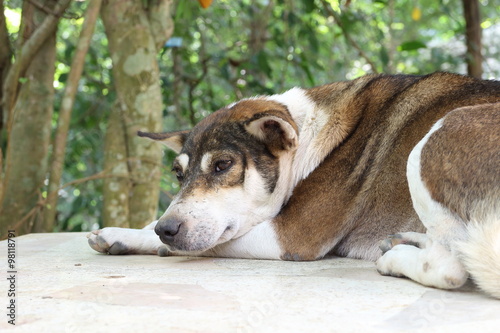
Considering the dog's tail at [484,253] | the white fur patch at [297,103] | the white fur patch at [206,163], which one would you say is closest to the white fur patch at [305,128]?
the white fur patch at [297,103]

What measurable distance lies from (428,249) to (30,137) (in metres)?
3.78

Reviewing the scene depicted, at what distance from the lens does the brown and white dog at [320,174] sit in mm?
3027

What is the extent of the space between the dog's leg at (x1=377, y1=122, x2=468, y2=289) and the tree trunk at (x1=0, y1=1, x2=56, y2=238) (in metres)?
3.36

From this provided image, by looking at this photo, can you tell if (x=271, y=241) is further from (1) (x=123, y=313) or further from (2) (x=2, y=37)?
(2) (x=2, y=37)

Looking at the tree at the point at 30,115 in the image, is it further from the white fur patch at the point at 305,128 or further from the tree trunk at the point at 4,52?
the white fur patch at the point at 305,128

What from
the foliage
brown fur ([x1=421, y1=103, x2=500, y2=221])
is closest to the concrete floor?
brown fur ([x1=421, y1=103, x2=500, y2=221])

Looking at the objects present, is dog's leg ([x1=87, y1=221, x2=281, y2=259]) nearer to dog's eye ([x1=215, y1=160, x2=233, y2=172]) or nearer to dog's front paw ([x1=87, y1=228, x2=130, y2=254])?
dog's front paw ([x1=87, y1=228, x2=130, y2=254])

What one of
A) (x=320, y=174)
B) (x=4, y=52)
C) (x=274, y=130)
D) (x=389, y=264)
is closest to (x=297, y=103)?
(x=274, y=130)

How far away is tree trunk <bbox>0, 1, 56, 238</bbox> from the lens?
202 inches

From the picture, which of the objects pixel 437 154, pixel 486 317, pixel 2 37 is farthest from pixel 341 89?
pixel 2 37

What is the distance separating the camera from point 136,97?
509cm

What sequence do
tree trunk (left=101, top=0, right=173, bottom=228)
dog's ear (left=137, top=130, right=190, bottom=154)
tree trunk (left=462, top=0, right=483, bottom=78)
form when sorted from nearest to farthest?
1. dog's ear (left=137, top=130, right=190, bottom=154)
2. tree trunk (left=101, top=0, right=173, bottom=228)
3. tree trunk (left=462, top=0, right=483, bottom=78)

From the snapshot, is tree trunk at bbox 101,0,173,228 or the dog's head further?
tree trunk at bbox 101,0,173,228

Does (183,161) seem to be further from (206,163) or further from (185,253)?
(185,253)
